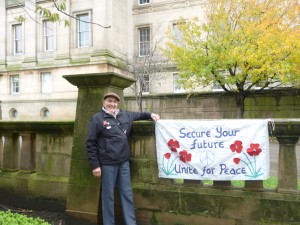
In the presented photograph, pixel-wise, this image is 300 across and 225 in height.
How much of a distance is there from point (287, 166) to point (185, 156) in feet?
4.44

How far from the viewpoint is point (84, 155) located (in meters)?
4.50

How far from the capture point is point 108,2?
1102 inches

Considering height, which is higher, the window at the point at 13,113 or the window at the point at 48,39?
the window at the point at 48,39

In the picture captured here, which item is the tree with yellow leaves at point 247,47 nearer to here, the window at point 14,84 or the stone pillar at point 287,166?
the stone pillar at point 287,166

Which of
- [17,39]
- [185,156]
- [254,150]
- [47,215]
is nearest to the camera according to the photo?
[254,150]

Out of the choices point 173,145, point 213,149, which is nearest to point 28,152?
point 173,145

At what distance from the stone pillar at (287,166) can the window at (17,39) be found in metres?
33.3

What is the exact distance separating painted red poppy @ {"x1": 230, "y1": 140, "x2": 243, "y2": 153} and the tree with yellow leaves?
12.0 m

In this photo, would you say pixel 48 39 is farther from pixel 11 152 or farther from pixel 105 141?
pixel 105 141

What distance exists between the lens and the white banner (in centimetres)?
390

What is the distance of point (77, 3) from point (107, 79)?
2771 cm

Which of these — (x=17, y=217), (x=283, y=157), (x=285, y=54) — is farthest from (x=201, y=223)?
(x=285, y=54)

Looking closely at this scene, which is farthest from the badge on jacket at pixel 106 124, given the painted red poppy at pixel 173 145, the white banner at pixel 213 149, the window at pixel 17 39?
the window at pixel 17 39

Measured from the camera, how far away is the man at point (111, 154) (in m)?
3.96
